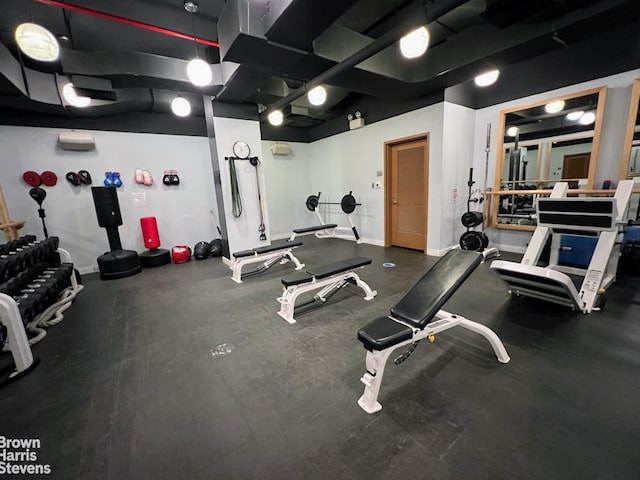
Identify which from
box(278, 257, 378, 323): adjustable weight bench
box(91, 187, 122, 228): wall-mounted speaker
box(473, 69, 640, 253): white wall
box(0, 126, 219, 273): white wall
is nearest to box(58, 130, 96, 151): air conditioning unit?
box(0, 126, 219, 273): white wall

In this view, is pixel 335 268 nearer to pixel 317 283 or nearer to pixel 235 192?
pixel 317 283

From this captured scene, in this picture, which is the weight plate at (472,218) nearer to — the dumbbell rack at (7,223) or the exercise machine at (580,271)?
the exercise machine at (580,271)

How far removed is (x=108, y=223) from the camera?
436cm

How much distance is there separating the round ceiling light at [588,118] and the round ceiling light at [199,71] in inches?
206

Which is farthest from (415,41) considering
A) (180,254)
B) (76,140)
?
(76,140)

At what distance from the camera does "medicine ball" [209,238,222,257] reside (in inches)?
222

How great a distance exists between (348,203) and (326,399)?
4.86m

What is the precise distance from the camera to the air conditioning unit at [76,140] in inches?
171

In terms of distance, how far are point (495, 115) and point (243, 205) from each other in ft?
16.1

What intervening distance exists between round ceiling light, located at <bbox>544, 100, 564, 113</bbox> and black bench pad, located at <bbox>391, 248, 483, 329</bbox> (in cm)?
368

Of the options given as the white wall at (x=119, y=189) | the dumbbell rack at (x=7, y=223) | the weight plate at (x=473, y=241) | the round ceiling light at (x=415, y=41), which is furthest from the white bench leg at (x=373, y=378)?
the white wall at (x=119, y=189)

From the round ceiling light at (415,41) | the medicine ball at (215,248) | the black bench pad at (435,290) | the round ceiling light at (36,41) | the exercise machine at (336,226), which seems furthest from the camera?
the exercise machine at (336,226)

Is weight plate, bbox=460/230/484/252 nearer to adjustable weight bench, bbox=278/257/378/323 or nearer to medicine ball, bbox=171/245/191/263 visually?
adjustable weight bench, bbox=278/257/378/323

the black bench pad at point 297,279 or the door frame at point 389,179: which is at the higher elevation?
the door frame at point 389,179
